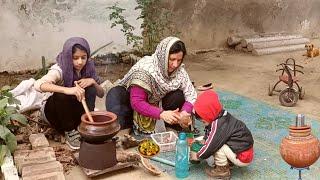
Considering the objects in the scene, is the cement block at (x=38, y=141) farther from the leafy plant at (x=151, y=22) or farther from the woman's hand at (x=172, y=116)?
the leafy plant at (x=151, y=22)

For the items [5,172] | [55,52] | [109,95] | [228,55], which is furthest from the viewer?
[228,55]

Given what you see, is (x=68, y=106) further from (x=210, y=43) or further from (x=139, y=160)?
(x=210, y=43)

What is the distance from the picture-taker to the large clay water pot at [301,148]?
2631 mm

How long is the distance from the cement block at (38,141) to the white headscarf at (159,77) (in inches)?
35.0

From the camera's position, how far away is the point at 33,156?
372 cm

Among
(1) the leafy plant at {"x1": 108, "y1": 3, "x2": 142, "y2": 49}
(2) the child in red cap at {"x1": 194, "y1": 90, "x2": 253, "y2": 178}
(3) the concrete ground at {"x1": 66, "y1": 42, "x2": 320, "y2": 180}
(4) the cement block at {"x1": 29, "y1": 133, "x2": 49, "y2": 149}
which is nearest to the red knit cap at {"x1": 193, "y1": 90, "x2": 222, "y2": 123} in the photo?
(2) the child in red cap at {"x1": 194, "y1": 90, "x2": 253, "y2": 178}

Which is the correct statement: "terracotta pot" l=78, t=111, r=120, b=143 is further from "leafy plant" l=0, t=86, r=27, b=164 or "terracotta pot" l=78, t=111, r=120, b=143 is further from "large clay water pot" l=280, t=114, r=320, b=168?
"large clay water pot" l=280, t=114, r=320, b=168

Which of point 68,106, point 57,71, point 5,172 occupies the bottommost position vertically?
point 5,172

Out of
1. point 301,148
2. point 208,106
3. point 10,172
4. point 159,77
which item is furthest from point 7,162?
point 301,148

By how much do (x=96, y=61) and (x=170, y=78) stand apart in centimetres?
308

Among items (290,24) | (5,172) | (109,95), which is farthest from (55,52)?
(290,24)

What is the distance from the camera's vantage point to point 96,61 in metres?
7.26

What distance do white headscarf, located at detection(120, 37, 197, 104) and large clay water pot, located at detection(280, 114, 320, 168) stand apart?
1679mm

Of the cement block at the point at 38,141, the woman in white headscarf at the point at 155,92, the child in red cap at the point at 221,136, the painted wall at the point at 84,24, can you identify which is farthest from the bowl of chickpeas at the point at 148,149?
the painted wall at the point at 84,24
